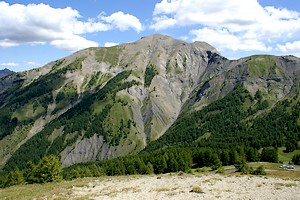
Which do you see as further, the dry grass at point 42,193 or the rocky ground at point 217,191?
the dry grass at point 42,193

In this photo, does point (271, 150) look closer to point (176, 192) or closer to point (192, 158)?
point (192, 158)

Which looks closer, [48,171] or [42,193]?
[42,193]

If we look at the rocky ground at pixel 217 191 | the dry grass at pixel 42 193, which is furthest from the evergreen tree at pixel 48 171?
the rocky ground at pixel 217 191

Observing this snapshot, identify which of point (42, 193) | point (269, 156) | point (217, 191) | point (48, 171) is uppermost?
point (217, 191)

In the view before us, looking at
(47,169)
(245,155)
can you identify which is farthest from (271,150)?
(47,169)

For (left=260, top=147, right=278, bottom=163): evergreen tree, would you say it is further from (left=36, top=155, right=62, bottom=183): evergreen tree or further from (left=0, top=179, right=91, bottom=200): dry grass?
(left=0, top=179, right=91, bottom=200): dry grass

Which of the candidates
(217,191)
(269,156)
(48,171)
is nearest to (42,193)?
(217,191)

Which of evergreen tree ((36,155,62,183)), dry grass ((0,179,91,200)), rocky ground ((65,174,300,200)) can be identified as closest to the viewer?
rocky ground ((65,174,300,200))

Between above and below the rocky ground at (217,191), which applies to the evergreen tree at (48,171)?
below

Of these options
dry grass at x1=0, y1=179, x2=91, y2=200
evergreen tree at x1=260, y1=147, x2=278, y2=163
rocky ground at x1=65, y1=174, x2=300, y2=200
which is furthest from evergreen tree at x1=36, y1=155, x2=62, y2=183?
evergreen tree at x1=260, y1=147, x2=278, y2=163

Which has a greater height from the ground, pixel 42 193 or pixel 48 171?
pixel 42 193

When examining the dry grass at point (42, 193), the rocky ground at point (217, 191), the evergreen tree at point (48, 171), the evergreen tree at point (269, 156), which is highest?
the rocky ground at point (217, 191)

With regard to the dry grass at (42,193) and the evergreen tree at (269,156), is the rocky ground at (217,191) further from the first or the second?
the evergreen tree at (269,156)

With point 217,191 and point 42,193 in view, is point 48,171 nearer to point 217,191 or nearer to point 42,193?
point 42,193
